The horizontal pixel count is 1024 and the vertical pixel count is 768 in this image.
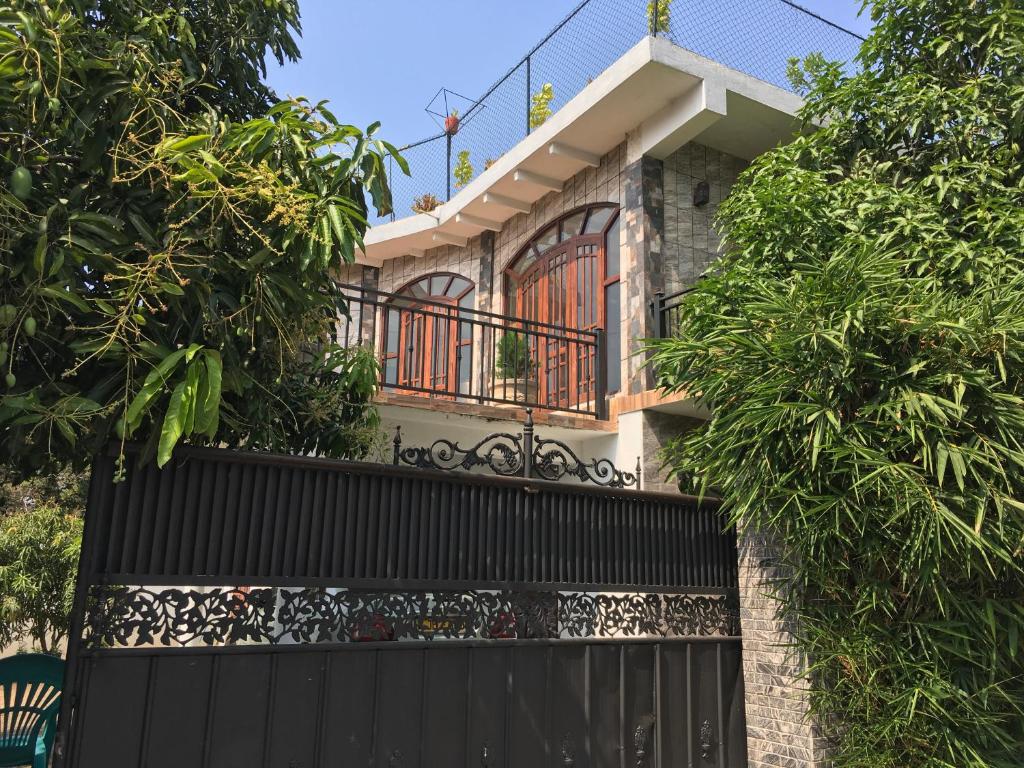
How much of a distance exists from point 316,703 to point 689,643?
2.43 m

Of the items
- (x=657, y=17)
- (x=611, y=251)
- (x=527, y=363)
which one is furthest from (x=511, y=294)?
(x=657, y=17)

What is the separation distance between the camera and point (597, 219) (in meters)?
8.33

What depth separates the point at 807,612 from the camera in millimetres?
4559

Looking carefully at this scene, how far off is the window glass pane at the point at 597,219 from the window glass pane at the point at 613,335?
0.73 meters

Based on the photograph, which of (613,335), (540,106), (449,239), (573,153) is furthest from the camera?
(449,239)

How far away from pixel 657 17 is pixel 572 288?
2.85m

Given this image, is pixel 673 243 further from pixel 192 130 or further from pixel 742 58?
pixel 192 130

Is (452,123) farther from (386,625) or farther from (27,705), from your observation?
(27,705)

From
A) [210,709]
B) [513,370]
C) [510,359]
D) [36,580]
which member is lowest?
[210,709]

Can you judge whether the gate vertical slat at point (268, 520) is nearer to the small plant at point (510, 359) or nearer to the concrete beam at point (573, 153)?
the small plant at point (510, 359)

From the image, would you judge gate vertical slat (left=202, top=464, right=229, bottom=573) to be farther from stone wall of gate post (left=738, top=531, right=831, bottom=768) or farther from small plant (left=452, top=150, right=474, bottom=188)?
small plant (left=452, top=150, right=474, bottom=188)

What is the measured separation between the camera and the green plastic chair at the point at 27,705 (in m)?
3.80

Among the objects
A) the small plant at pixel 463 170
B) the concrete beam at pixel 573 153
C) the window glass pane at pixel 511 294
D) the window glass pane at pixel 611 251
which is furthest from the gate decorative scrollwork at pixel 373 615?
the small plant at pixel 463 170

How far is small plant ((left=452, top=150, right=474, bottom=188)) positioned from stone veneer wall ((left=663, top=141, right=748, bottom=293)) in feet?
12.9
